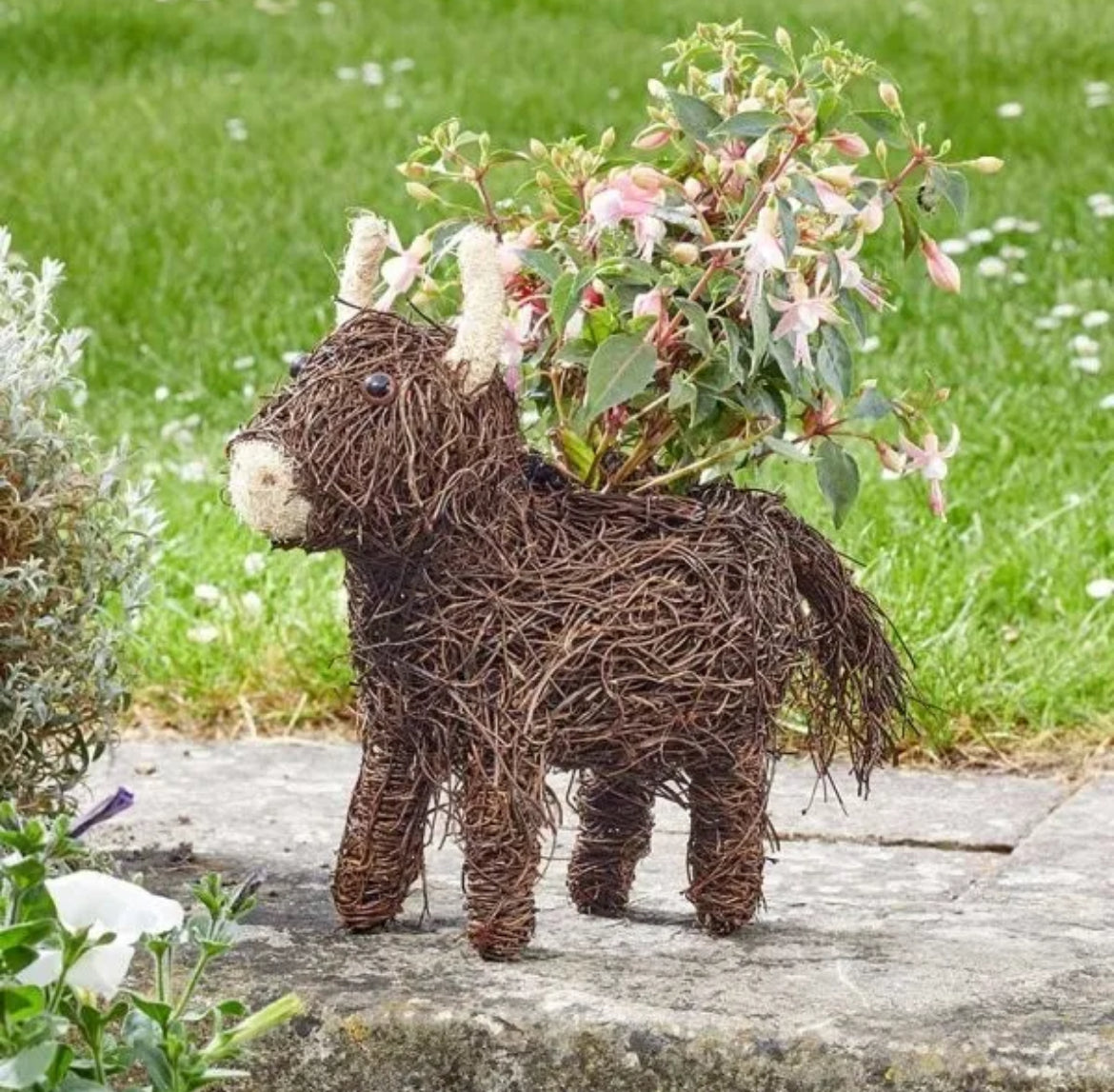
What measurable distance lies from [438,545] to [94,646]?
1.65 ft

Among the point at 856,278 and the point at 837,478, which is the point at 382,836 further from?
the point at 856,278

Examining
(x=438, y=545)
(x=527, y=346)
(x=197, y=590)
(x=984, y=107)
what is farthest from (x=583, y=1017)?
(x=984, y=107)

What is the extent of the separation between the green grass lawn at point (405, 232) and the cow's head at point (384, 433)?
2.67 ft

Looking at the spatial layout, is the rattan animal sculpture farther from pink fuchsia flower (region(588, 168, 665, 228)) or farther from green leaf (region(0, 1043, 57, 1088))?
green leaf (region(0, 1043, 57, 1088))

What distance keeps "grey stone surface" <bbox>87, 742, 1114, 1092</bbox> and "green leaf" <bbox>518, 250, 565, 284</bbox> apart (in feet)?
2.33

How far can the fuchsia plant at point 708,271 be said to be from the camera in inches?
93.7

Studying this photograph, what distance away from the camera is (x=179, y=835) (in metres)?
3.10

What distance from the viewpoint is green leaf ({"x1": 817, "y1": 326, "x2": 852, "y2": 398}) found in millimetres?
2432

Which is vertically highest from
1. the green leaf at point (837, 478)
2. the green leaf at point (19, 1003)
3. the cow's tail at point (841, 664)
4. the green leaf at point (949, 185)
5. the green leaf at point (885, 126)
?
the green leaf at point (885, 126)

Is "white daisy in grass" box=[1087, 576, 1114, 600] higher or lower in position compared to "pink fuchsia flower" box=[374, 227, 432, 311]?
lower

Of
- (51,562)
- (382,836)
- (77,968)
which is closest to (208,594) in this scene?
(51,562)

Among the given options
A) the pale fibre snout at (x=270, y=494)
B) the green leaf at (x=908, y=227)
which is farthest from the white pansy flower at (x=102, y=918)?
the green leaf at (x=908, y=227)

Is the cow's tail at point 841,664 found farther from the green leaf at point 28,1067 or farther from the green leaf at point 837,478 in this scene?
the green leaf at point 28,1067

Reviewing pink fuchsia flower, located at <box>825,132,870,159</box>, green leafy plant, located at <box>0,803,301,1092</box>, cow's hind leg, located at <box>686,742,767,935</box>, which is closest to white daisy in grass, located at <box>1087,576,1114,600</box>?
cow's hind leg, located at <box>686,742,767,935</box>
